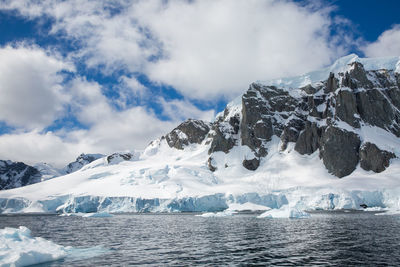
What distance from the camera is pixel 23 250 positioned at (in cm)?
2434

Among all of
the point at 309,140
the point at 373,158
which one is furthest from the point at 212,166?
the point at 373,158

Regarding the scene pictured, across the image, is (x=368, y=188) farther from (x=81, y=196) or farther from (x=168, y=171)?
(x=81, y=196)

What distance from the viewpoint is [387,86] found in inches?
7835

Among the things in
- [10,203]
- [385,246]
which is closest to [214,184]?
[10,203]

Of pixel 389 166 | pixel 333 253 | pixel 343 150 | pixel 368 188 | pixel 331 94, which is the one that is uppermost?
pixel 331 94

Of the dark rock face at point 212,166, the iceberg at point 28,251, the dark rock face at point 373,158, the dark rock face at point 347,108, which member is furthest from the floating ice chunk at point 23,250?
the dark rock face at point 347,108

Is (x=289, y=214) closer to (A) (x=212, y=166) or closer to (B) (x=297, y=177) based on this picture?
(B) (x=297, y=177)

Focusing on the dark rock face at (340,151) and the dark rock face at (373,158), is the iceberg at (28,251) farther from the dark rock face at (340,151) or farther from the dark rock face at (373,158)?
the dark rock face at (373,158)

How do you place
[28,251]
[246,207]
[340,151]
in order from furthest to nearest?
[340,151], [246,207], [28,251]

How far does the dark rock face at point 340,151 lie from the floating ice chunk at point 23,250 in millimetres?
163214

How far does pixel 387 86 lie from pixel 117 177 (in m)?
167

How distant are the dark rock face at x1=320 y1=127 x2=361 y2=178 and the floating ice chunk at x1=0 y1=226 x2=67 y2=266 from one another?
535ft

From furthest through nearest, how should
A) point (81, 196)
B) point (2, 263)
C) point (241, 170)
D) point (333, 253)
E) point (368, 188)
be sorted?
point (241, 170) → point (81, 196) → point (368, 188) → point (333, 253) → point (2, 263)

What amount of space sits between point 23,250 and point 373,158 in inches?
6794
